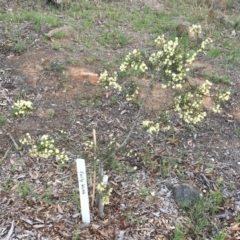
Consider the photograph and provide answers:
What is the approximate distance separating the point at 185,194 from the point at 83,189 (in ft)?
3.59

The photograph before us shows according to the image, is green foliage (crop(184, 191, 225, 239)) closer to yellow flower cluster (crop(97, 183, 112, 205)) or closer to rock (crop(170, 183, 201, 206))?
rock (crop(170, 183, 201, 206))

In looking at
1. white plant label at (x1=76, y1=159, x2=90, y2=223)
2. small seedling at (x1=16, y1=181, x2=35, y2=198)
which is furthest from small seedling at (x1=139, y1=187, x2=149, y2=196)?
small seedling at (x1=16, y1=181, x2=35, y2=198)

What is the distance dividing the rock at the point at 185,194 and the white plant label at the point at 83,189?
91cm

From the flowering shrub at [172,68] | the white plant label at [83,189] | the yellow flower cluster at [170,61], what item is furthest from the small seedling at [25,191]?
the yellow flower cluster at [170,61]

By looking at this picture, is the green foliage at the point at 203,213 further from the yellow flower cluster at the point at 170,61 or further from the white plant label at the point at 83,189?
the yellow flower cluster at the point at 170,61

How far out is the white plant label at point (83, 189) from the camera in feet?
10.4

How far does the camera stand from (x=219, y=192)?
395cm

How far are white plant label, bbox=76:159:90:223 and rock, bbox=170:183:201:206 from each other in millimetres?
915

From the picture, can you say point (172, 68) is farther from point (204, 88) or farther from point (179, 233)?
point (179, 233)

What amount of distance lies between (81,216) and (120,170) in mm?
706

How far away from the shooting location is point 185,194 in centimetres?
384

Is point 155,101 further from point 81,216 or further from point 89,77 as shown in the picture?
point 81,216

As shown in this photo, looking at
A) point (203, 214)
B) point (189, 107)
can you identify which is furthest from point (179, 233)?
point (189, 107)

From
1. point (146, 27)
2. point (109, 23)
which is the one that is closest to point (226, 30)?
point (146, 27)
